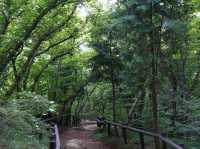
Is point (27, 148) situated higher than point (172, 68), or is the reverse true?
point (172, 68)

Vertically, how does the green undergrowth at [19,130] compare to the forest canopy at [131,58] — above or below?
below

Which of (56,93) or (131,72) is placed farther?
(56,93)

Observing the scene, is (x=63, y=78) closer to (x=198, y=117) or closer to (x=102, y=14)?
(x=102, y=14)

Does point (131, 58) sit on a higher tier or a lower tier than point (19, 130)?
higher

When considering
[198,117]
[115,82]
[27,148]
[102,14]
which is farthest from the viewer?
[102,14]

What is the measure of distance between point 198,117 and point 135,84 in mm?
3183

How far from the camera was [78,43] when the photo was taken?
2353 cm

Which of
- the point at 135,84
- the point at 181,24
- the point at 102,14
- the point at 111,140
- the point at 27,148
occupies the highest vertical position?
the point at 102,14

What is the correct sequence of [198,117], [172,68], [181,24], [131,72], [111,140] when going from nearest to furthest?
1. [181,24]
2. [198,117]
3. [131,72]
4. [172,68]
5. [111,140]

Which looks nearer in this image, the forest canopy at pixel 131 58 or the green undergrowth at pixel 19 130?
the green undergrowth at pixel 19 130

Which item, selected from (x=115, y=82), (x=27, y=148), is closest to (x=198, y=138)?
(x=27, y=148)

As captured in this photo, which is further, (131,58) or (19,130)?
(131,58)

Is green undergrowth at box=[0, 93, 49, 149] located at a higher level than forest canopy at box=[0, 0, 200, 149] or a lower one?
lower

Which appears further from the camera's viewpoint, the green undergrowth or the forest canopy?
the forest canopy
